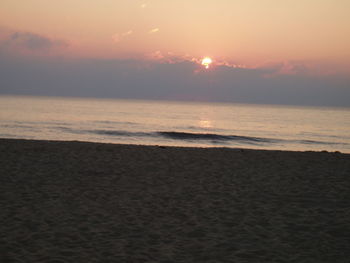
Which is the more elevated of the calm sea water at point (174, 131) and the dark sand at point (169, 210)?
the calm sea water at point (174, 131)

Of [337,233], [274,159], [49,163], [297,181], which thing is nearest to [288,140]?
[274,159]

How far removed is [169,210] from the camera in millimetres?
7336

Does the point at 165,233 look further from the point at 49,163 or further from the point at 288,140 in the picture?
the point at 288,140

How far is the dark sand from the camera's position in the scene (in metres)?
5.14

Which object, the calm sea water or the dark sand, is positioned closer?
the dark sand

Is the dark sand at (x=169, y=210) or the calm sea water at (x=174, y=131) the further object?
the calm sea water at (x=174, y=131)

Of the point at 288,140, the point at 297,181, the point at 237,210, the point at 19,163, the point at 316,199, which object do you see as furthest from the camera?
the point at 288,140

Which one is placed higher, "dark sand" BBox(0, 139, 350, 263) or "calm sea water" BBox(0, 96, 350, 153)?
"calm sea water" BBox(0, 96, 350, 153)

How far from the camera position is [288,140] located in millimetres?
33500

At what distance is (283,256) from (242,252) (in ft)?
1.89

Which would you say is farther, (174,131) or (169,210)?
(174,131)

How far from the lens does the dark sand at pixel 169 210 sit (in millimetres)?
5137

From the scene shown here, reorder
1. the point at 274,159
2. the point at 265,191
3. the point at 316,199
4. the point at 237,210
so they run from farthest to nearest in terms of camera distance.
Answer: the point at 274,159 < the point at 265,191 < the point at 316,199 < the point at 237,210

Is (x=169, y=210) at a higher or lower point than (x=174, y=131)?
lower
